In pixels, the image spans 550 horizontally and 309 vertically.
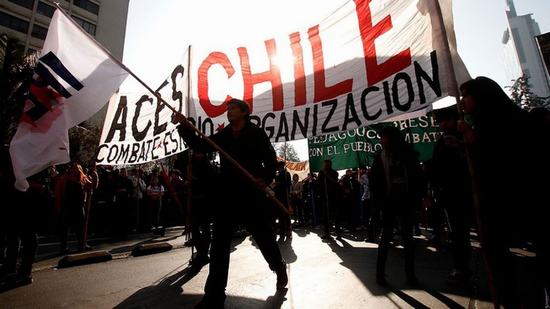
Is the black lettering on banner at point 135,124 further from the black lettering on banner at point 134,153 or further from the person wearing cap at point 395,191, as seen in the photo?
the person wearing cap at point 395,191

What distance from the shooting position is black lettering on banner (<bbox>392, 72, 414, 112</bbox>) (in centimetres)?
353

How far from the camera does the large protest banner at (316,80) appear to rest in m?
3.49

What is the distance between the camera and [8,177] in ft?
13.1

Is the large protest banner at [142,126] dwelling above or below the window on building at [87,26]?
below

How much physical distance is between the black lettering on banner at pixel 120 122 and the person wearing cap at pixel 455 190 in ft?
17.1

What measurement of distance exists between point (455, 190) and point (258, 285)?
239 cm

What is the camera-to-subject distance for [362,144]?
1034 cm

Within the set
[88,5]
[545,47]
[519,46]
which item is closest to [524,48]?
[519,46]

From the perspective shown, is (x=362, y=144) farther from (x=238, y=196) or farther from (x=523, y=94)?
(x=523, y=94)

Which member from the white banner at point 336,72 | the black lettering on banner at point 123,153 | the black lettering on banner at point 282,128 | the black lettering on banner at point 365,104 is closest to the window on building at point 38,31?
the black lettering on banner at point 123,153

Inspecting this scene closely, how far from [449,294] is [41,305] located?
3855mm

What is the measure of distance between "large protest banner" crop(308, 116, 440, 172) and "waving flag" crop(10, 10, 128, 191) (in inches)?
272

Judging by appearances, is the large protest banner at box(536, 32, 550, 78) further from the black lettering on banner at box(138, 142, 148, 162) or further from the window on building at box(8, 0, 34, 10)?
the window on building at box(8, 0, 34, 10)

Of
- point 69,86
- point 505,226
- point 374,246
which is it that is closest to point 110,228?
point 69,86
